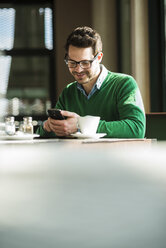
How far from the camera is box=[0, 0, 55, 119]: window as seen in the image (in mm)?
5887

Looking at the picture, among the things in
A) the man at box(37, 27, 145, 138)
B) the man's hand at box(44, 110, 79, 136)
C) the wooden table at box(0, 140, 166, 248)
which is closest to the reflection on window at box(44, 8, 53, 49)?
the man at box(37, 27, 145, 138)

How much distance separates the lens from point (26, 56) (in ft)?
19.6

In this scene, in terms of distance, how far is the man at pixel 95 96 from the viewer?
1.52 m

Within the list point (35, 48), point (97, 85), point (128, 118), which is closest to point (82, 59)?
point (97, 85)

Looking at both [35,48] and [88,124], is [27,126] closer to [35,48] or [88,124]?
[88,124]

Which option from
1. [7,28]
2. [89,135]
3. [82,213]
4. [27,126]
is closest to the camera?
[82,213]

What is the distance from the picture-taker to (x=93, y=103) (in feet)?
6.40

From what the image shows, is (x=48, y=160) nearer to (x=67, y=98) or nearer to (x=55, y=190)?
(x=55, y=190)

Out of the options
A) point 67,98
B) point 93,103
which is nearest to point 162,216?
point 93,103

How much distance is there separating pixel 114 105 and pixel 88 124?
1.65ft

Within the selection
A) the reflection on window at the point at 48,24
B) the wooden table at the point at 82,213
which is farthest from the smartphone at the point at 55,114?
the reflection on window at the point at 48,24

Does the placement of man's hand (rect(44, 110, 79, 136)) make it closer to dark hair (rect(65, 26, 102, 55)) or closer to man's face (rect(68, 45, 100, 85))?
man's face (rect(68, 45, 100, 85))

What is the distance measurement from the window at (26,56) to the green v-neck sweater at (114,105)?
381 cm

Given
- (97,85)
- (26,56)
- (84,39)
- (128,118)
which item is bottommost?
(128,118)
